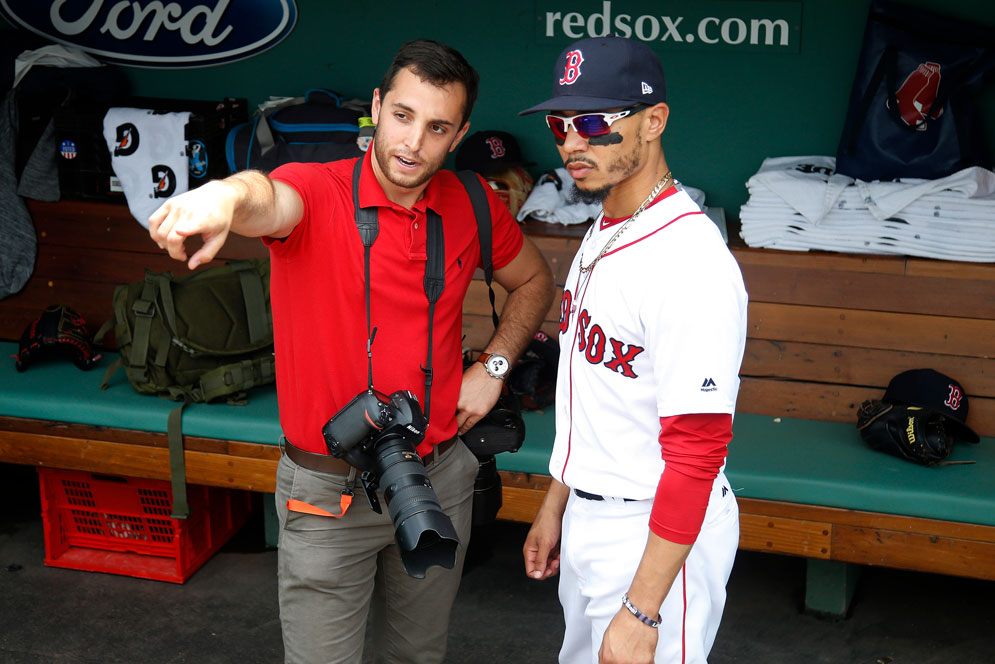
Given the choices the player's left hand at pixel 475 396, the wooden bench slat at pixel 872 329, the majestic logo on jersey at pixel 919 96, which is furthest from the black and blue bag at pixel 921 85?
the player's left hand at pixel 475 396

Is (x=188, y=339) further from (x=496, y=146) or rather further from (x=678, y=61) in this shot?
(x=678, y=61)

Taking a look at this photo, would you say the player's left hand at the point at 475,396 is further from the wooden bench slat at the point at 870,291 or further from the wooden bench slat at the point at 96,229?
the wooden bench slat at the point at 96,229

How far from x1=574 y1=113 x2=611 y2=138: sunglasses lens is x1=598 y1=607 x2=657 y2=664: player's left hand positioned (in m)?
0.75

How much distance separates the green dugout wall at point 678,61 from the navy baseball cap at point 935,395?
85cm

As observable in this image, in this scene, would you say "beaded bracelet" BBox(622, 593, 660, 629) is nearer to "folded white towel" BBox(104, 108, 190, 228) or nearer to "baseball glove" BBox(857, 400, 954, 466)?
"baseball glove" BBox(857, 400, 954, 466)

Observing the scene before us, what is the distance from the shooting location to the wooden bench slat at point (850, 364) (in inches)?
128

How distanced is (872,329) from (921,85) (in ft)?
2.48

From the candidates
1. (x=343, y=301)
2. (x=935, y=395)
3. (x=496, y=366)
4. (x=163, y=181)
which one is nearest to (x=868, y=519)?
(x=935, y=395)

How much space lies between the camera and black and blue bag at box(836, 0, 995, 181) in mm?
3244

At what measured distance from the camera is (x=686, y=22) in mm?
3633

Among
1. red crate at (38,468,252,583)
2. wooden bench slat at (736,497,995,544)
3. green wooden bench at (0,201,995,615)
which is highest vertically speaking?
green wooden bench at (0,201,995,615)

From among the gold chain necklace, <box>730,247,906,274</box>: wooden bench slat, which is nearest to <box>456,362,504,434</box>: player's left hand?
the gold chain necklace

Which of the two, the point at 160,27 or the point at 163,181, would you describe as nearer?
the point at 163,181

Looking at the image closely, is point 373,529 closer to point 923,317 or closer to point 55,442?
point 55,442
